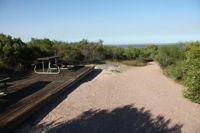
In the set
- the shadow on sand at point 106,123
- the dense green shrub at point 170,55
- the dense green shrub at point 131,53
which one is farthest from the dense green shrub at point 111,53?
the shadow on sand at point 106,123

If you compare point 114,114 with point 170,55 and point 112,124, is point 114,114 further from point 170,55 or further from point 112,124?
point 170,55

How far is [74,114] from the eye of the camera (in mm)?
3242

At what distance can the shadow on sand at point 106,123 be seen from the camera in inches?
104

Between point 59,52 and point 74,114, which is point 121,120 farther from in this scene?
point 59,52

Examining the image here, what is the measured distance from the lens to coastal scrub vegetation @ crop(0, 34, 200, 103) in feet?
16.0

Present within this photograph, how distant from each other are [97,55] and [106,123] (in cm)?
1063

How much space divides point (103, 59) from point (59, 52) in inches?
217

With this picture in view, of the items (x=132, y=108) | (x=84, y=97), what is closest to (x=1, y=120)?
(x=84, y=97)

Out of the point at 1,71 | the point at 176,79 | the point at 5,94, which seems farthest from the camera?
the point at 176,79

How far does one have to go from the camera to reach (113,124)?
9.46 feet

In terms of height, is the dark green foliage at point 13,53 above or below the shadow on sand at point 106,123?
above

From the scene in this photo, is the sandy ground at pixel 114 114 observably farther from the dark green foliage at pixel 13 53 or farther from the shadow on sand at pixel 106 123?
the dark green foliage at pixel 13 53

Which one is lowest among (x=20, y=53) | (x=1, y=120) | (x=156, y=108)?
(x=156, y=108)

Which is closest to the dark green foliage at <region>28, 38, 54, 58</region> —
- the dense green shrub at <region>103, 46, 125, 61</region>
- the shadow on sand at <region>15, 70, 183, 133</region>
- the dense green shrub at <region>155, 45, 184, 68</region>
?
the shadow on sand at <region>15, 70, 183, 133</region>
